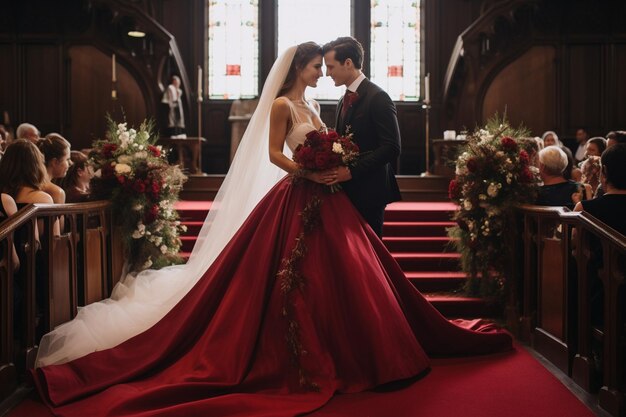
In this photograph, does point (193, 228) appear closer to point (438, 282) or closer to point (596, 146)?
point (438, 282)

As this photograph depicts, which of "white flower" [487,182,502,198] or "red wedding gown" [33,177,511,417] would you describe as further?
"white flower" [487,182,502,198]

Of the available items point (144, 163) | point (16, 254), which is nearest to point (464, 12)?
point (144, 163)

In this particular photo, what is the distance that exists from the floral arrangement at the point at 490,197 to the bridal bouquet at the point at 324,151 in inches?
71.7

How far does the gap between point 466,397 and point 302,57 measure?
2.07 metres

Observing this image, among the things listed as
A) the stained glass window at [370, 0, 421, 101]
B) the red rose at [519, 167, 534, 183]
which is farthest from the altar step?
the stained glass window at [370, 0, 421, 101]

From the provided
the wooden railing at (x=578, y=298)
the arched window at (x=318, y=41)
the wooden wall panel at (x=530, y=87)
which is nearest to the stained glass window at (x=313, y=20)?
the arched window at (x=318, y=41)

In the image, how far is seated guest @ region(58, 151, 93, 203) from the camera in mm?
5582

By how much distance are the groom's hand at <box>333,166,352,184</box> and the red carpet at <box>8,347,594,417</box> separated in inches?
44.4

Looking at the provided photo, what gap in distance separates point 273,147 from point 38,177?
1.47 meters

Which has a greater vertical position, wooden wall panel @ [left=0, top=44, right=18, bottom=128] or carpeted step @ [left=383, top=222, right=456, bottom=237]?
wooden wall panel @ [left=0, top=44, right=18, bottom=128]

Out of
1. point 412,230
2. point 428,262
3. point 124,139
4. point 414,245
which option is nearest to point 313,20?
point 412,230

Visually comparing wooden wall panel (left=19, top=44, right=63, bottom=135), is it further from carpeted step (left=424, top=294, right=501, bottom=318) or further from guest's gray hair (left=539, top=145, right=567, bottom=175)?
guest's gray hair (left=539, top=145, right=567, bottom=175)

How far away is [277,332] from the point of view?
12.6 feet

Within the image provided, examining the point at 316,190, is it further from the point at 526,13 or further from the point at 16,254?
the point at 526,13
